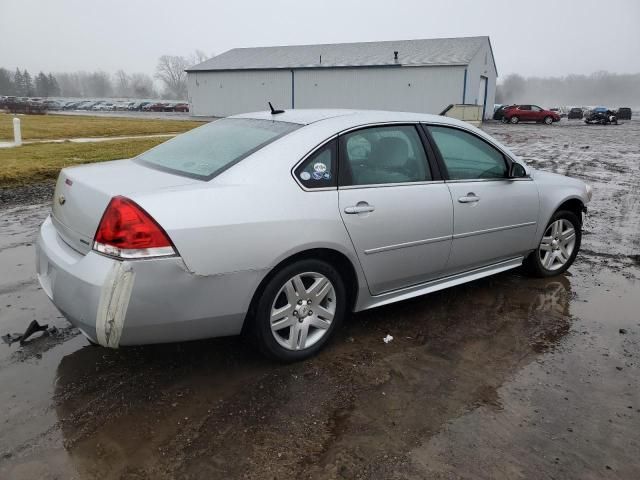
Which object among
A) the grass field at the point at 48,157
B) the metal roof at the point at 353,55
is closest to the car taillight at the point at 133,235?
the grass field at the point at 48,157

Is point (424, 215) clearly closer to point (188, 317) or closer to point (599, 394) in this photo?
point (599, 394)

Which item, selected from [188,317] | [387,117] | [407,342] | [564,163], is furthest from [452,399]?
[564,163]

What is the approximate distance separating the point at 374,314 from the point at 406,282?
520mm

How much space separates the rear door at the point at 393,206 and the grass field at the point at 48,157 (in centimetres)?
841

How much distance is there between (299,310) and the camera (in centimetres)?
327

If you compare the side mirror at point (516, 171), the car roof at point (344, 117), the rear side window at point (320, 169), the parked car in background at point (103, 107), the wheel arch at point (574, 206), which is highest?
the parked car in background at point (103, 107)

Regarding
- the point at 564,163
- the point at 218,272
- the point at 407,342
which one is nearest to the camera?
the point at 218,272

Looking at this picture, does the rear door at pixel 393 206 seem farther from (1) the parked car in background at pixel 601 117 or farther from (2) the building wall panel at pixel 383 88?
(1) the parked car in background at pixel 601 117

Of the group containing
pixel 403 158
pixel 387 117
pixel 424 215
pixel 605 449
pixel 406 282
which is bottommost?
pixel 605 449

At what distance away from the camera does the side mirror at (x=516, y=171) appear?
4414mm

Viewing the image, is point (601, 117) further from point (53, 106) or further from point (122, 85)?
point (122, 85)

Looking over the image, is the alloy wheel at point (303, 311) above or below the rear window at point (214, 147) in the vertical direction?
below

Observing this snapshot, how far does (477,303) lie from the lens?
4457 millimetres

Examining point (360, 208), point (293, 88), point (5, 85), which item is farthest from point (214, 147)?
point (5, 85)
